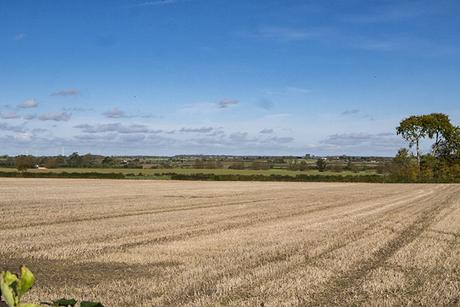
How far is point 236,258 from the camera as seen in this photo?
13.2 metres

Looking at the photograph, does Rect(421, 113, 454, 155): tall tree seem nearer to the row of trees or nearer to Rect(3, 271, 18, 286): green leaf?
the row of trees

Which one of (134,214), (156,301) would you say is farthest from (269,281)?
(134,214)

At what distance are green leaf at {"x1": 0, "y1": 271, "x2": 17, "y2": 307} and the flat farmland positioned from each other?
6.36m

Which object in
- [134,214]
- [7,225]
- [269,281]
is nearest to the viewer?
[269,281]

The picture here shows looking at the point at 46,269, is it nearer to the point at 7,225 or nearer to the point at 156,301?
the point at 156,301

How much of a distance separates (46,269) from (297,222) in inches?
472

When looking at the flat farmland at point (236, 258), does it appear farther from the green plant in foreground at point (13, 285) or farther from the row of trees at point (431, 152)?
the row of trees at point (431, 152)

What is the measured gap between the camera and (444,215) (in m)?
26.3

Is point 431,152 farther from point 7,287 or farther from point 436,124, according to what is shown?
point 7,287

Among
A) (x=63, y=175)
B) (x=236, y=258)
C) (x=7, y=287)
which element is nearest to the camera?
(x=7, y=287)

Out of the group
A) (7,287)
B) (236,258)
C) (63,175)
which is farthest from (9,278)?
(63,175)

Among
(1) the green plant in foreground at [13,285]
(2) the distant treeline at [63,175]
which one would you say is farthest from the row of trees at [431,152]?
(1) the green plant in foreground at [13,285]

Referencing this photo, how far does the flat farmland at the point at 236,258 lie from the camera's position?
9.50 metres

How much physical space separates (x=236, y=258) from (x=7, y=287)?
10869 mm
